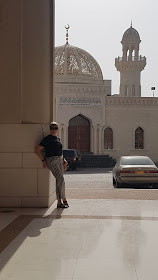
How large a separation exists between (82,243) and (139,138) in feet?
81.9

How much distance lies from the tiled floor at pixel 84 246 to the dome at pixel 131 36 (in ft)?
97.7

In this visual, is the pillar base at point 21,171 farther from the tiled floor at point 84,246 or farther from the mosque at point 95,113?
the mosque at point 95,113

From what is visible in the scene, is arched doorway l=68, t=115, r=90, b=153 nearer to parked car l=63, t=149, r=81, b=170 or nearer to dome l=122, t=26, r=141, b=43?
parked car l=63, t=149, r=81, b=170

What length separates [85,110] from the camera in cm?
2769

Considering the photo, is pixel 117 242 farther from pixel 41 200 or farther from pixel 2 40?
pixel 2 40

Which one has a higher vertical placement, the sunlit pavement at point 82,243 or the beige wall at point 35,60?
the beige wall at point 35,60

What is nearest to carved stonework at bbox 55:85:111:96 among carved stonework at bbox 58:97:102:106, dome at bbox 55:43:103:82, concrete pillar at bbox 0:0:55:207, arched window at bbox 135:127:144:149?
carved stonework at bbox 58:97:102:106

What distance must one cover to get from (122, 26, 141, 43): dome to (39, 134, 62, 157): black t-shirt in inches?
1162

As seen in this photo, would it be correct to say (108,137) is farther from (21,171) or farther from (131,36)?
(21,171)

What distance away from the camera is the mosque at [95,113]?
27.6 m

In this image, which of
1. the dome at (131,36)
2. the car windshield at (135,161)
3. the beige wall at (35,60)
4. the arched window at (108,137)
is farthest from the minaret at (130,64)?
the beige wall at (35,60)

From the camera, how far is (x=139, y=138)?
28797mm

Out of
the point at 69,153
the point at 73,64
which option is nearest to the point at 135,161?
the point at 69,153

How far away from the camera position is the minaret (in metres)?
34.3
